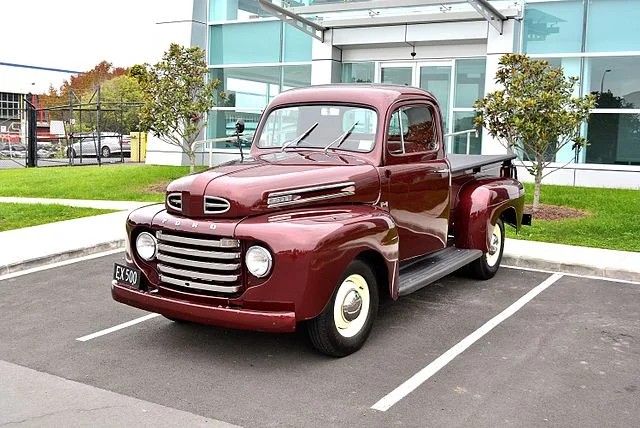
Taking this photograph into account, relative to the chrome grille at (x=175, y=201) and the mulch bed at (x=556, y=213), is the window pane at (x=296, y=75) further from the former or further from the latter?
the chrome grille at (x=175, y=201)

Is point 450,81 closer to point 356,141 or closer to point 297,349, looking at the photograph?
point 356,141

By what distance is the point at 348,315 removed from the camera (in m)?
5.36

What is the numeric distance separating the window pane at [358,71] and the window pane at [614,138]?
5.88m

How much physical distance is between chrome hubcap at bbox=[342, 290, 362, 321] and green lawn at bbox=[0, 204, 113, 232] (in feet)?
24.3

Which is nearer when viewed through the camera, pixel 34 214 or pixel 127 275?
pixel 127 275

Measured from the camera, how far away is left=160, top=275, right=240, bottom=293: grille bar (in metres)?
5.02

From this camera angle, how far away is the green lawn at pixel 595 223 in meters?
10.4

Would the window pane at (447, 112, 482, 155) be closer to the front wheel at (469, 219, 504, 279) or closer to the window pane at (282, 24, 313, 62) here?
the window pane at (282, 24, 313, 62)

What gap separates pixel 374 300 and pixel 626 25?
12775 millimetres

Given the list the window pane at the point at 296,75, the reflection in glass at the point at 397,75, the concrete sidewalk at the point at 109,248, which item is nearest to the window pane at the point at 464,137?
the reflection in glass at the point at 397,75

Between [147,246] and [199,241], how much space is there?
22.9 inches

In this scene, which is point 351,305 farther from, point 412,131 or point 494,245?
point 494,245

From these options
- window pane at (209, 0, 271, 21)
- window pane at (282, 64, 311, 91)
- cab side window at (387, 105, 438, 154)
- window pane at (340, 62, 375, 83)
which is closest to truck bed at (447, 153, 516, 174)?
Result: cab side window at (387, 105, 438, 154)

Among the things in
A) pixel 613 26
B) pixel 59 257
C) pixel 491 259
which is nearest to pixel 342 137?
pixel 491 259
